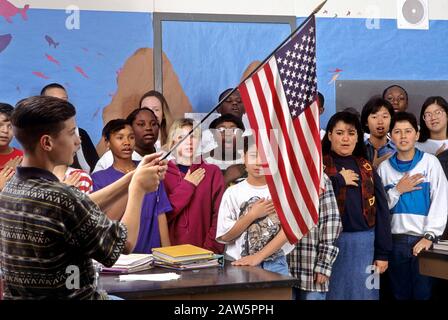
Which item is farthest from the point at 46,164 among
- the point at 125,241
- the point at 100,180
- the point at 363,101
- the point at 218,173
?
the point at 363,101

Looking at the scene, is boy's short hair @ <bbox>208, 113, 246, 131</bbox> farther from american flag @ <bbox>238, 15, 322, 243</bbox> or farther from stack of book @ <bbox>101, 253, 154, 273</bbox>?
stack of book @ <bbox>101, 253, 154, 273</bbox>

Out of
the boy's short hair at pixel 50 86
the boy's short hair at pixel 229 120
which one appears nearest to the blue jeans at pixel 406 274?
the boy's short hair at pixel 229 120

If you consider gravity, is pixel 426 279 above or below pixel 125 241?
below

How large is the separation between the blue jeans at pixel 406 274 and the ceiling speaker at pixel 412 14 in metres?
2.15

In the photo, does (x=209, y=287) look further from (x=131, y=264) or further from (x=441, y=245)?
(x=441, y=245)

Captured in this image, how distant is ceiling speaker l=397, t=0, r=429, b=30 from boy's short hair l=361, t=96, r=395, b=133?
30.9 inches

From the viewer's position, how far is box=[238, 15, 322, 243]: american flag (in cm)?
343

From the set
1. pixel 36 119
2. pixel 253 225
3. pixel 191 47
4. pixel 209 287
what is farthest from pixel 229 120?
pixel 36 119

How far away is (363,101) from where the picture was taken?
18.8ft

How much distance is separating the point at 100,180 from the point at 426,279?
2.58m

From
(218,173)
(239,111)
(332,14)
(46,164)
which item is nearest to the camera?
(46,164)

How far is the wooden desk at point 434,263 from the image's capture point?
14.0ft

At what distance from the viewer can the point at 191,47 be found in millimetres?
5367

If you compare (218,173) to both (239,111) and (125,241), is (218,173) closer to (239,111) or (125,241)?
(239,111)
